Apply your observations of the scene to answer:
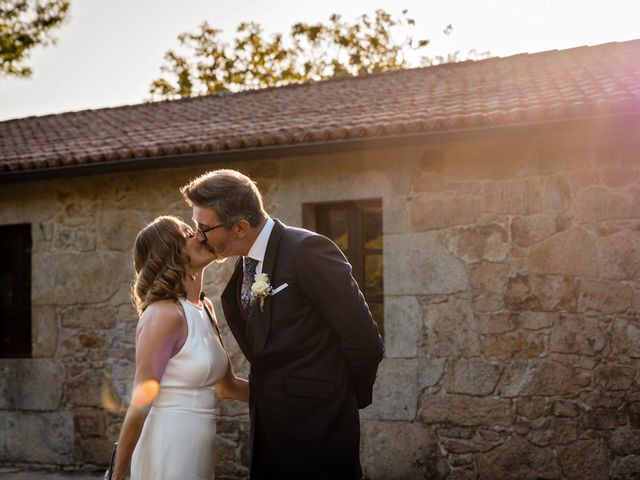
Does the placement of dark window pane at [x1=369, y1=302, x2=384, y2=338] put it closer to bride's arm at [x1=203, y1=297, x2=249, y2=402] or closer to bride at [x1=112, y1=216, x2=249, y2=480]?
bride's arm at [x1=203, y1=297, x2=249, y2=402]

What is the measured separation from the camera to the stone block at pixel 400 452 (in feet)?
20.4

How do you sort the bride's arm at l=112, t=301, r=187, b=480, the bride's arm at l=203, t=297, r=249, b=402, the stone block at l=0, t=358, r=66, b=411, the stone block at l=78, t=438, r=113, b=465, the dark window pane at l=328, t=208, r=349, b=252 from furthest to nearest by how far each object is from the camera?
the stone block at l=0, t=358, r=66, b=411 → the stone block at l=78, t=438, r=113, b=465 → the dark window pane at l=328, t=208, r=349, b=252 → the bride's arm at l=203, t=297, r=249, b=402 → the bride's arm at l=112, t=301, r=187, b=480

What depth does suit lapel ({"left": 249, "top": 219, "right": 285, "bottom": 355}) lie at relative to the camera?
2.84m

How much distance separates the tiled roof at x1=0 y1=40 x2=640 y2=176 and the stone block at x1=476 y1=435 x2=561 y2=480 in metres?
2.29

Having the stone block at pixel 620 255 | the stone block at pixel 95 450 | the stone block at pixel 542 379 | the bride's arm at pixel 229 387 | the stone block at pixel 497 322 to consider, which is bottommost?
the stone block at pixel 95 450

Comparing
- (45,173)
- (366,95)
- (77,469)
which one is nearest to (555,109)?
(366,95)

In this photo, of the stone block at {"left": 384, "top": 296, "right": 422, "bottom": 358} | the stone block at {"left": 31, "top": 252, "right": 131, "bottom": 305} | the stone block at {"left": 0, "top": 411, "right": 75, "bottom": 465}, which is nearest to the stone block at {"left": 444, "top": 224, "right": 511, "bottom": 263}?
the stone block at {"left": 384, "top": 296, "right": 422, "bottom": 358}

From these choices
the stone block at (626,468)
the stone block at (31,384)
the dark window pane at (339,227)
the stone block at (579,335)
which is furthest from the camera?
the stone block at (31,384)

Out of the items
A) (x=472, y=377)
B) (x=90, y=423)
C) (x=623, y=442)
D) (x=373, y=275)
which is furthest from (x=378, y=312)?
(x=90, y=423)

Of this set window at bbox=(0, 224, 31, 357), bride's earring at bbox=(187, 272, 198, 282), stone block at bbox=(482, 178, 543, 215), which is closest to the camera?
bride's earring at bbox=(187, 272, 198, 282)

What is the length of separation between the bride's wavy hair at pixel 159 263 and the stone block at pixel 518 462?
12.3 ft

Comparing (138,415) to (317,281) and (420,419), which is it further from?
(420,419)

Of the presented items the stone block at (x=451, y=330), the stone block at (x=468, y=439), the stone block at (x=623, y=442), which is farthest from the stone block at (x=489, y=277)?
the stone block at (x=623, y=442)

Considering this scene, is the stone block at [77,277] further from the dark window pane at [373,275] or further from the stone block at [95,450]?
the dark window pane at [373,275]
